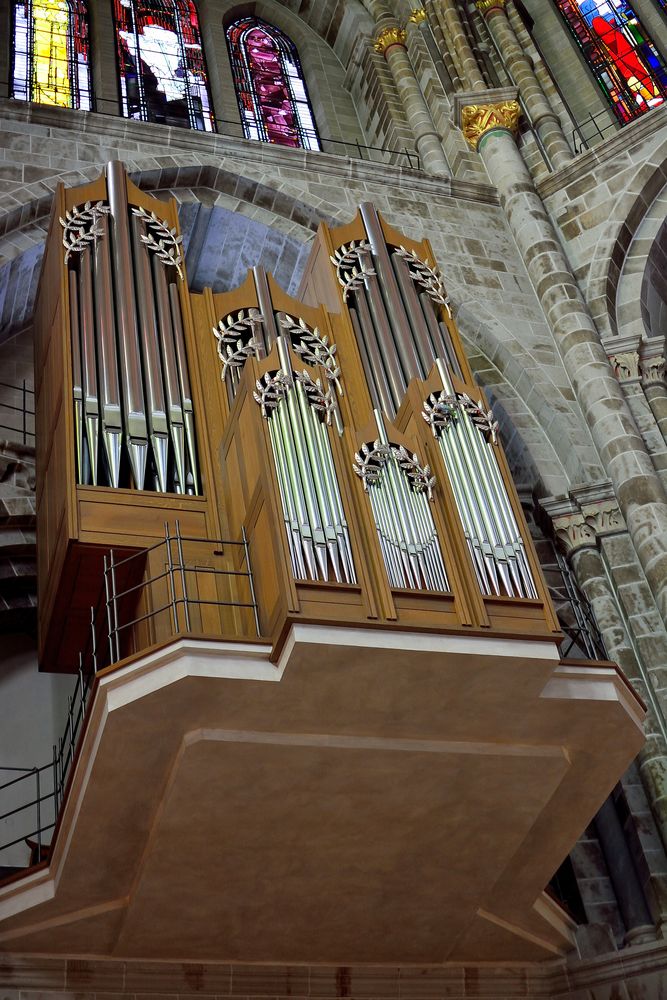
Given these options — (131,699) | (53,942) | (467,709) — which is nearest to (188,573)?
(131,699)

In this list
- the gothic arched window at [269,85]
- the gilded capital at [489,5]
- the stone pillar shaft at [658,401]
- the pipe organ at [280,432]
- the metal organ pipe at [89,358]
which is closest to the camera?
the pipe organ at [280,432]

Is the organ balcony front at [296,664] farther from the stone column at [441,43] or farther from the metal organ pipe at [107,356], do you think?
the stone column at [441,43]

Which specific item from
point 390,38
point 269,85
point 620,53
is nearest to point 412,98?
point 390,38

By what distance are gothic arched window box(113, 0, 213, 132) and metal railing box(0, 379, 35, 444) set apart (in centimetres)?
458

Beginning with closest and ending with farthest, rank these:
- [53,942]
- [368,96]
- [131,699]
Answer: [131,699] → [53,942] → [368,96]

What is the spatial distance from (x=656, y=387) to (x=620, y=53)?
6.91 meters

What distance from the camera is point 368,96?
643 inches

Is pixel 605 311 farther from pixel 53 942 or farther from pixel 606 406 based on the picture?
pixel 53 942

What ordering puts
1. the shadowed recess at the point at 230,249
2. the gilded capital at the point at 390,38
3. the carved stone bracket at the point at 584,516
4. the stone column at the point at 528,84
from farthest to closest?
the gilded capital at the point at 390,38 → the stone column at the point at 528,84 → the shadowed recess at the point at 230,249 → the carved stone bracket at the point at 584,516

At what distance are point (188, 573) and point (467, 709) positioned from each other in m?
2.01

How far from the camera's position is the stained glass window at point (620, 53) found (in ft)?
51.9

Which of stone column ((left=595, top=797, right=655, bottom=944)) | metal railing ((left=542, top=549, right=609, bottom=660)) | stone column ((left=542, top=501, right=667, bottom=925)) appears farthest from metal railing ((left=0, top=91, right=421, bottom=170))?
stone column ((left=595, top=797, right=655, bottom=944))

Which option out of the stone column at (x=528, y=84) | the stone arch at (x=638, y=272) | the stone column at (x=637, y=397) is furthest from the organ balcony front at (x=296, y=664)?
the stone column at (x=528, y=84)

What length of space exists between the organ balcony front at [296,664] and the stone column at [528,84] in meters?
6.22
